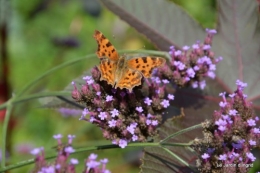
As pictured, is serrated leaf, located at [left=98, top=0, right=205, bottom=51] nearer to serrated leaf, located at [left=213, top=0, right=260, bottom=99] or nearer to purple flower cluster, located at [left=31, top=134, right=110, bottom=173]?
serrated leaf, located at [left=213, top=0, right=260, bottom=99]

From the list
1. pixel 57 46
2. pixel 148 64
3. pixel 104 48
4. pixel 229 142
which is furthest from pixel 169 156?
pixel 57 46

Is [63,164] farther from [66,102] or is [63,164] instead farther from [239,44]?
[239,44]

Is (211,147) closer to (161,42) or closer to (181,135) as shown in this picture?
(181,135)

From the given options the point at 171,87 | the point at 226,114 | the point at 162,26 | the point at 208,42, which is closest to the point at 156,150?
the point at 226,114

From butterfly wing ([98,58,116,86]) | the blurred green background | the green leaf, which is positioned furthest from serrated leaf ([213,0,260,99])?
the blurred green background

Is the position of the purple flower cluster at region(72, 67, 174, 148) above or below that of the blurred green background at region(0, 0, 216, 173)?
below

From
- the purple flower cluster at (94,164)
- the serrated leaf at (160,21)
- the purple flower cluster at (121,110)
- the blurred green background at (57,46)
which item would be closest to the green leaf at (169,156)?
the purple flower cluster at (121,110)

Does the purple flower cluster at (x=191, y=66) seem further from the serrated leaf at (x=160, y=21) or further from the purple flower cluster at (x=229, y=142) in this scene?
the purple flower cluster at (x=229, y=142)
